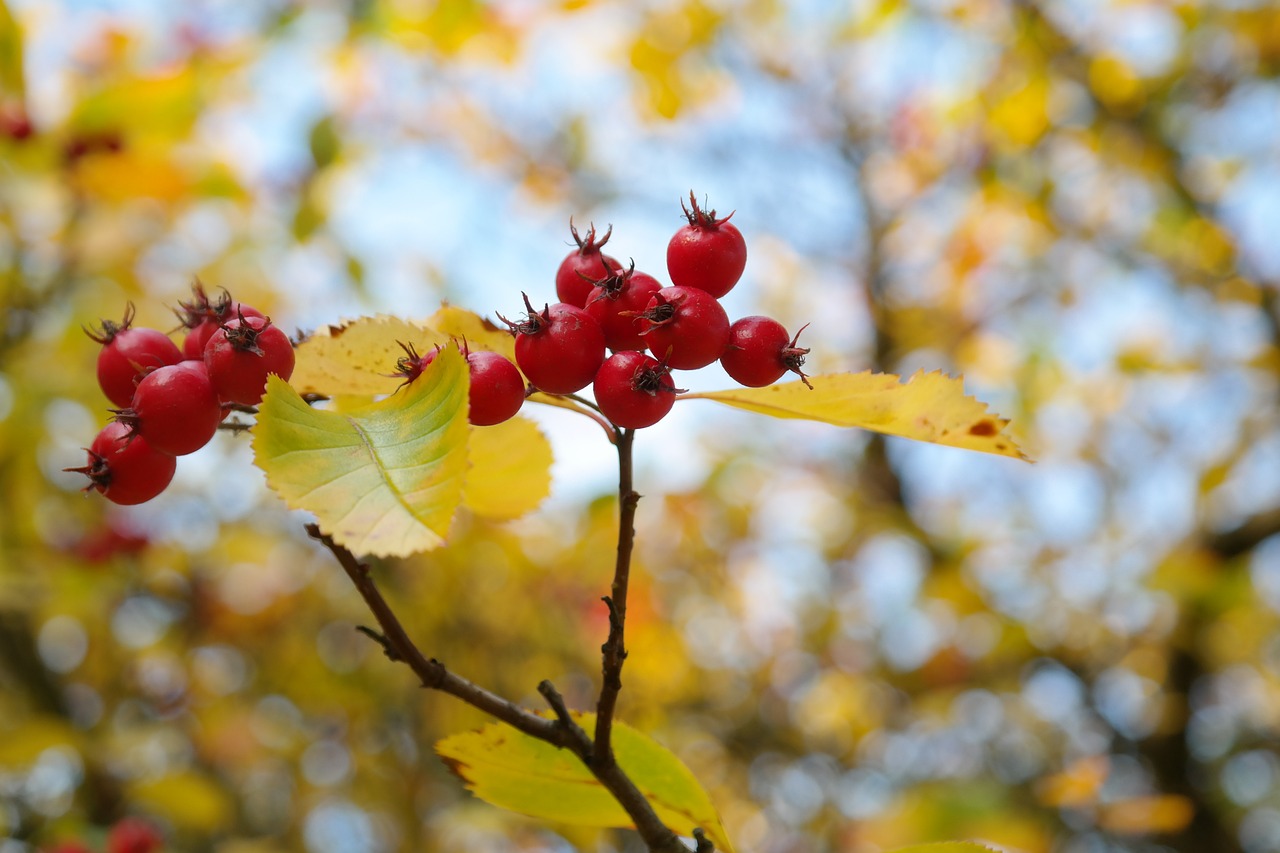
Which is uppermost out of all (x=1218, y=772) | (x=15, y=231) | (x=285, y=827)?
(x=1218, y=772)

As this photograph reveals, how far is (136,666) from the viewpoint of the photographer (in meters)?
3.15

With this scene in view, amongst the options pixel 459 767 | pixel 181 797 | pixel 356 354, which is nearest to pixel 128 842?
pixel 181 797

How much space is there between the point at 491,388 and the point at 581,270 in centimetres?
16

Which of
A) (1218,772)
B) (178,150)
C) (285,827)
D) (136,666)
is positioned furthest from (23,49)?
(1218,772)

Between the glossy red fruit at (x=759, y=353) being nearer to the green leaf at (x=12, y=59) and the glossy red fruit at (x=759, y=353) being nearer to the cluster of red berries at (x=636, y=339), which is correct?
the cluster of red berries at (x=636, y=339)

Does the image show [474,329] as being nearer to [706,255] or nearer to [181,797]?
[706,255]

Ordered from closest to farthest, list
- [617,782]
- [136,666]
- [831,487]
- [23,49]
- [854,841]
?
[617,782] < [23,49] < [854,841] < [136,666] < [831,487]

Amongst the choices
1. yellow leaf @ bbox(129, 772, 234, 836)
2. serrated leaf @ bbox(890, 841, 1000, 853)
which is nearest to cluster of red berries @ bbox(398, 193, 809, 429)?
serrated leaf @ bbox(890, 841, 1000, 853)

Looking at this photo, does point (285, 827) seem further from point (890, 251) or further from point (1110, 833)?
point (890, 251)

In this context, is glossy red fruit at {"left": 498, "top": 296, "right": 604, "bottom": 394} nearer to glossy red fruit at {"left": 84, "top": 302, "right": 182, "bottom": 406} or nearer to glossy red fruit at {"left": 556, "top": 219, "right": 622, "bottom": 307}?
glossy red fruit at {"left": 556, "top": 219, "right": 622, "bottom": 307}

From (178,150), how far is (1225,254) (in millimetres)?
3411

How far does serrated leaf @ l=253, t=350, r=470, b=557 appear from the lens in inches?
23.9

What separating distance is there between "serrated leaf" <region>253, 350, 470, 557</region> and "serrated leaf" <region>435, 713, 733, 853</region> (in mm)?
277

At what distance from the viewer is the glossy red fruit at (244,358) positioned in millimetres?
733
